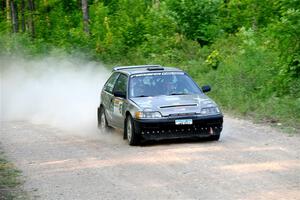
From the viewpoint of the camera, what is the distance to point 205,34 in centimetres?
3006

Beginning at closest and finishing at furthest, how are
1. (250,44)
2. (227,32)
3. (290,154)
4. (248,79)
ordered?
(290,154) < (248,79) < (250,44) < (227,32)

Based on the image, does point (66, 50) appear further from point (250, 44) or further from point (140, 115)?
point (140, 115)

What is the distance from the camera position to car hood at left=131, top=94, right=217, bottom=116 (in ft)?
43.0

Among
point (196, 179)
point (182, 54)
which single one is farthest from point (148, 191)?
point (182, 54)

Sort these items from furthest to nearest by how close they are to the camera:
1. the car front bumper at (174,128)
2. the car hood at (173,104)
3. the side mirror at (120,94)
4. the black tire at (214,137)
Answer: the side mirror at (120,94)
the black tire at (214,137)
the car hood at (173,104)
the car front bumper at (174,128)

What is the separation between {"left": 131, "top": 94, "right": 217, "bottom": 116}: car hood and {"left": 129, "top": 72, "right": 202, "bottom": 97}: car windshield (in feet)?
1.09

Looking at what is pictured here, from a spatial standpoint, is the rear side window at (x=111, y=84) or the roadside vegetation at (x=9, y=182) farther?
the rear side window at (x=111, y=84)

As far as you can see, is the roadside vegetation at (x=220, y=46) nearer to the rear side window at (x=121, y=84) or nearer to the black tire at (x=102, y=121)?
the rear side window at (x=121, y=84)

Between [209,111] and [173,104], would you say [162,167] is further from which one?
[209,111]

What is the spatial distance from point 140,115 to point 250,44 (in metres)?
11.4

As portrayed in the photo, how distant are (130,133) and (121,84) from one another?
188 cm

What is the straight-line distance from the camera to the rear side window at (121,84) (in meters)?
14.6

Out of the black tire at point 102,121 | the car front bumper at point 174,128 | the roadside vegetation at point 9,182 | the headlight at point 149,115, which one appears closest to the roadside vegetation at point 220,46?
the car front bumper at point 174,128

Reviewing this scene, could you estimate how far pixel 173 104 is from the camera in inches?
524
